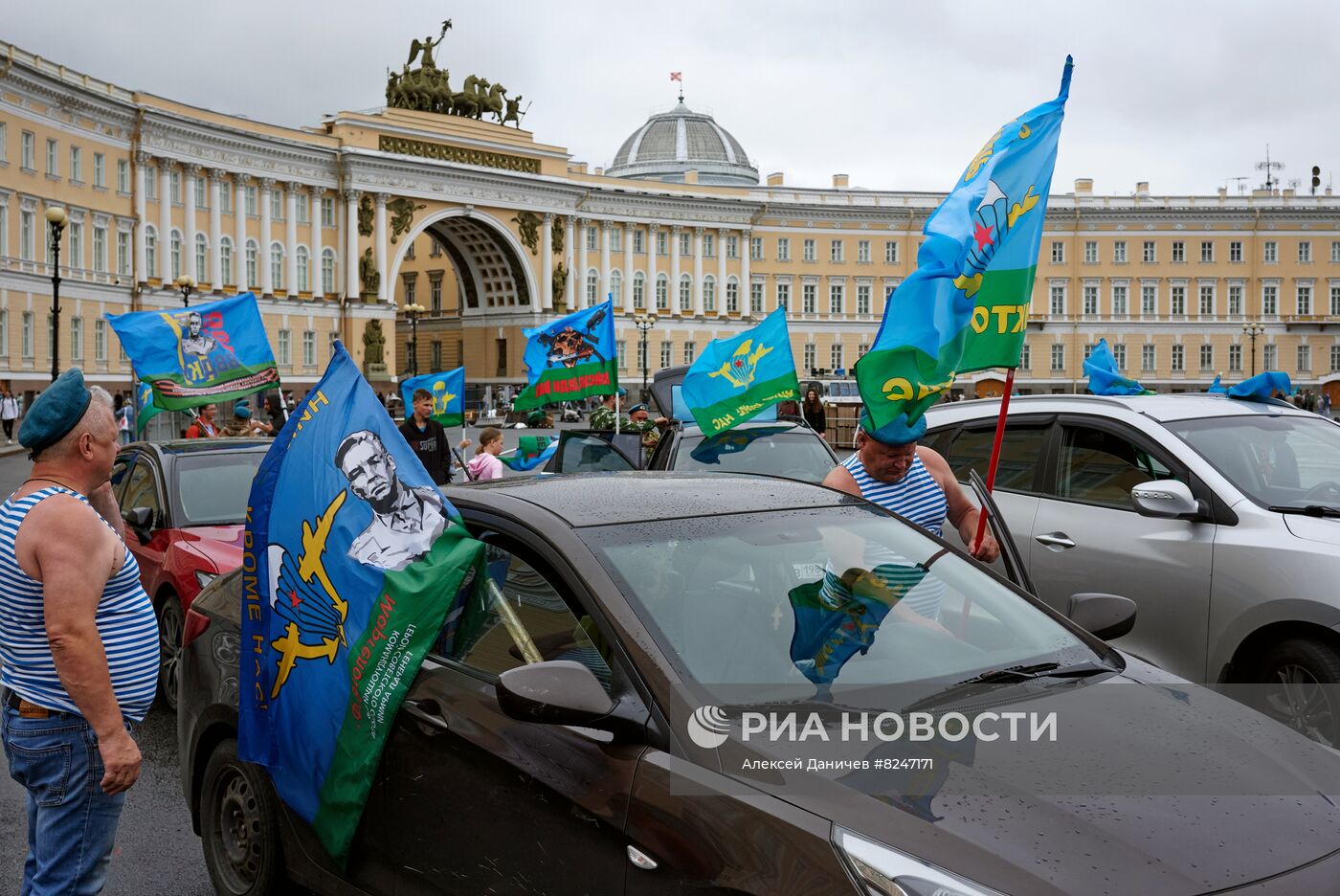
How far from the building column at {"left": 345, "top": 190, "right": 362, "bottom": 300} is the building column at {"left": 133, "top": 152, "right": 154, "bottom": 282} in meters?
11.3

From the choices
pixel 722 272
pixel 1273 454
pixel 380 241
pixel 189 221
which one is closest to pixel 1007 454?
pixel 1273 454

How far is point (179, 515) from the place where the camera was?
8.64 meters

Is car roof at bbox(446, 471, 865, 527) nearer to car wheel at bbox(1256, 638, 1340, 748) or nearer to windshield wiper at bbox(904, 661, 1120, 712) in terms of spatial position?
windshield wiper at bbox(904, 661, 1120, 712)

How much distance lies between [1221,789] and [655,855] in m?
1.27

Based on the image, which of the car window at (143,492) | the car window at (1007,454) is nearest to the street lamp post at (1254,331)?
the car window at (1007,454)

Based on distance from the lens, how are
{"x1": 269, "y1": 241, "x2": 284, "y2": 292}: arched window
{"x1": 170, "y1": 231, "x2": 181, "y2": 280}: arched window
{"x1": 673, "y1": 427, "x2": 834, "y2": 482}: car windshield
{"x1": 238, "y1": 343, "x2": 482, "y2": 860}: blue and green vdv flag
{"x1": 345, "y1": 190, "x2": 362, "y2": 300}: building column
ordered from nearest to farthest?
{"x1": 238, "y1": 343, "x2": 482, "y2": 860}: blue and green vdv flag → {"x1": 673, "y1": 427, "x2": 834, "y2": 482}: car windshield → {"x1": 170, "y1": 231, "x2": 181, "y2": 280}: arched window → {"x1": 269, "y1": 241, "x2": 284, "y2": 292}: arched window → {"x1": 345, "y1": 190, "x2": 362, "y2": 300}: building column

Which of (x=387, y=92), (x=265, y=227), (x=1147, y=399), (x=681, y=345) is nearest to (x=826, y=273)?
(x=681, y=345)

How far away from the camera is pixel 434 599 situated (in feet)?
12.6

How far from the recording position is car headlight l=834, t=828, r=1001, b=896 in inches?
99.8

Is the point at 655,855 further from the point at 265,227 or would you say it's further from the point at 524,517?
the point at 265,227

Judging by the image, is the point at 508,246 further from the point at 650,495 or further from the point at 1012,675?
the point at 1012,675

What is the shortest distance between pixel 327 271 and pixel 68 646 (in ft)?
214

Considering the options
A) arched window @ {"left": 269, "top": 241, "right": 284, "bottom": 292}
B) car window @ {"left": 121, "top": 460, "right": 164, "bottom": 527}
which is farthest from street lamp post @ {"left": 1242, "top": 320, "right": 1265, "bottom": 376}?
car window @ {"left": 121, "top": 460, "right": 164, "bottom": 527}

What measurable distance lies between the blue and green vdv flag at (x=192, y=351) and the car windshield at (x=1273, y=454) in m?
11.5
